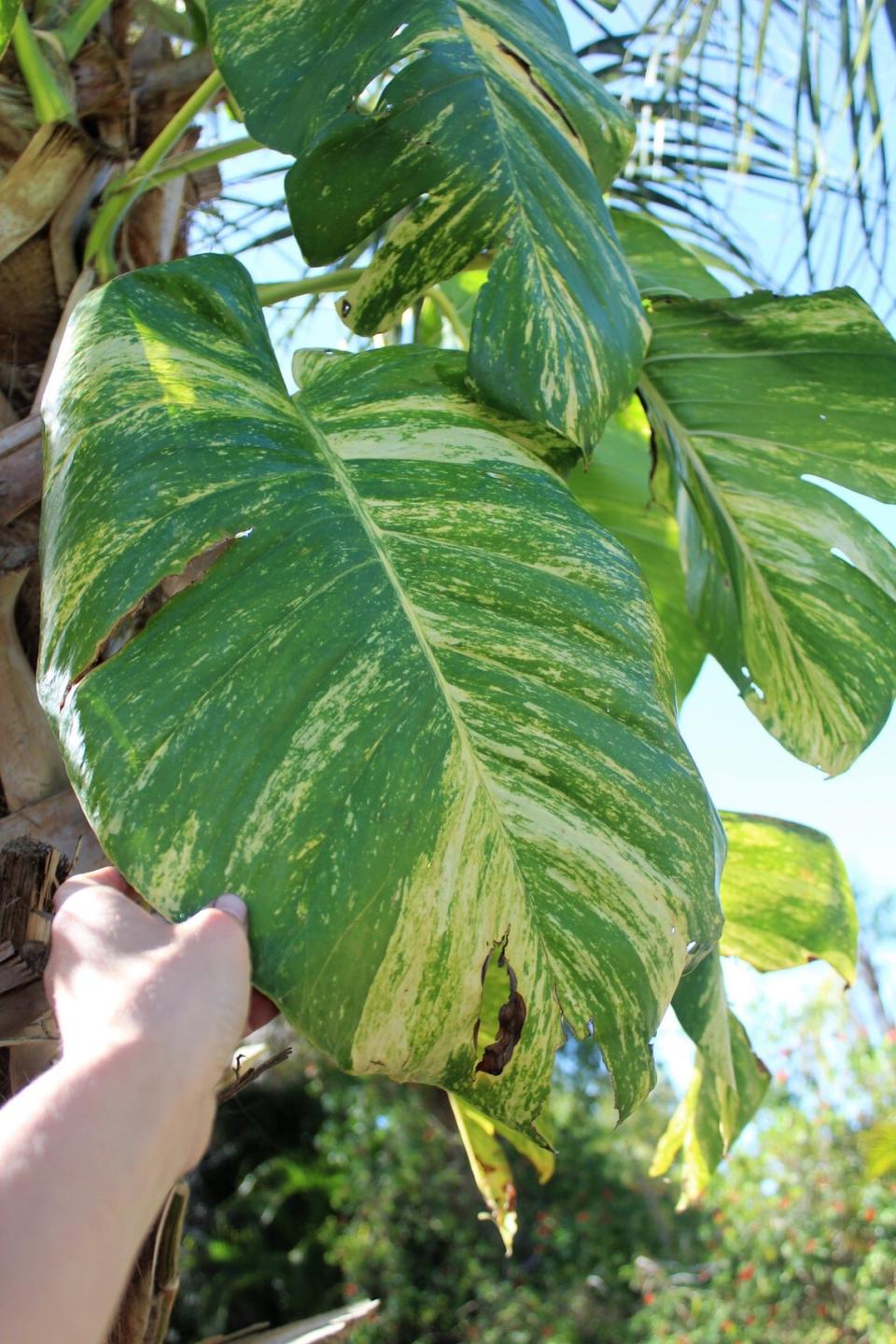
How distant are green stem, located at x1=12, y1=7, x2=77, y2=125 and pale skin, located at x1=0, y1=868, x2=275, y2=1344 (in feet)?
2.47

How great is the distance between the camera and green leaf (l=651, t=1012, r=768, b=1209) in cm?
126

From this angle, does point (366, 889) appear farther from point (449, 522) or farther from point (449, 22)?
point (449, 22)

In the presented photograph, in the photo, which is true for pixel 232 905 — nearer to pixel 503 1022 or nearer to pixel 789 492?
pixel 503 1022

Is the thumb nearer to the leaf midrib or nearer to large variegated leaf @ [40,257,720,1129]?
large variegated leaf @ [40,257,720,1129]

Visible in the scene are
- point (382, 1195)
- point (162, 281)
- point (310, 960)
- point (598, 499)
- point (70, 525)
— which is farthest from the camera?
point (382, 1195)

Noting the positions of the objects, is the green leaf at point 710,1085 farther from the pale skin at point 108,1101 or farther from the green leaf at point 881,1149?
the green leaf at point 881,1149

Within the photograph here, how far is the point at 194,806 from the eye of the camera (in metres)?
0.57

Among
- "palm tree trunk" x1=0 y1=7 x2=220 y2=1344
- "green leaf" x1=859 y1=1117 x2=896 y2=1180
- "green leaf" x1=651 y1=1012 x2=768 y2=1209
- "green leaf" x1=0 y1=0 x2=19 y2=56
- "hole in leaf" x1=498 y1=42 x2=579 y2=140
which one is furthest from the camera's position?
"green leaf" x1=859 y1=1117 x2=896 y2=1180

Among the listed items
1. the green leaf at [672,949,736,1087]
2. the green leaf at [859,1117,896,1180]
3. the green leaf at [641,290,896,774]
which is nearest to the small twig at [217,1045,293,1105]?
the green leaf at [672,949,736,1087]

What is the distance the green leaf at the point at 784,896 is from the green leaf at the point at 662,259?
58 centimetres

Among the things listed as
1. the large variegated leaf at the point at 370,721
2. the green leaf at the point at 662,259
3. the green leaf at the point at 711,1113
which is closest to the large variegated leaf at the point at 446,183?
the large variegated leaf at the point at 370,721

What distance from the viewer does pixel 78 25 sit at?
106cm

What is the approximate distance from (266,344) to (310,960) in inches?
21.3

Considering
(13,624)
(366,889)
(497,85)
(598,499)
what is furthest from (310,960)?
(598,499)
